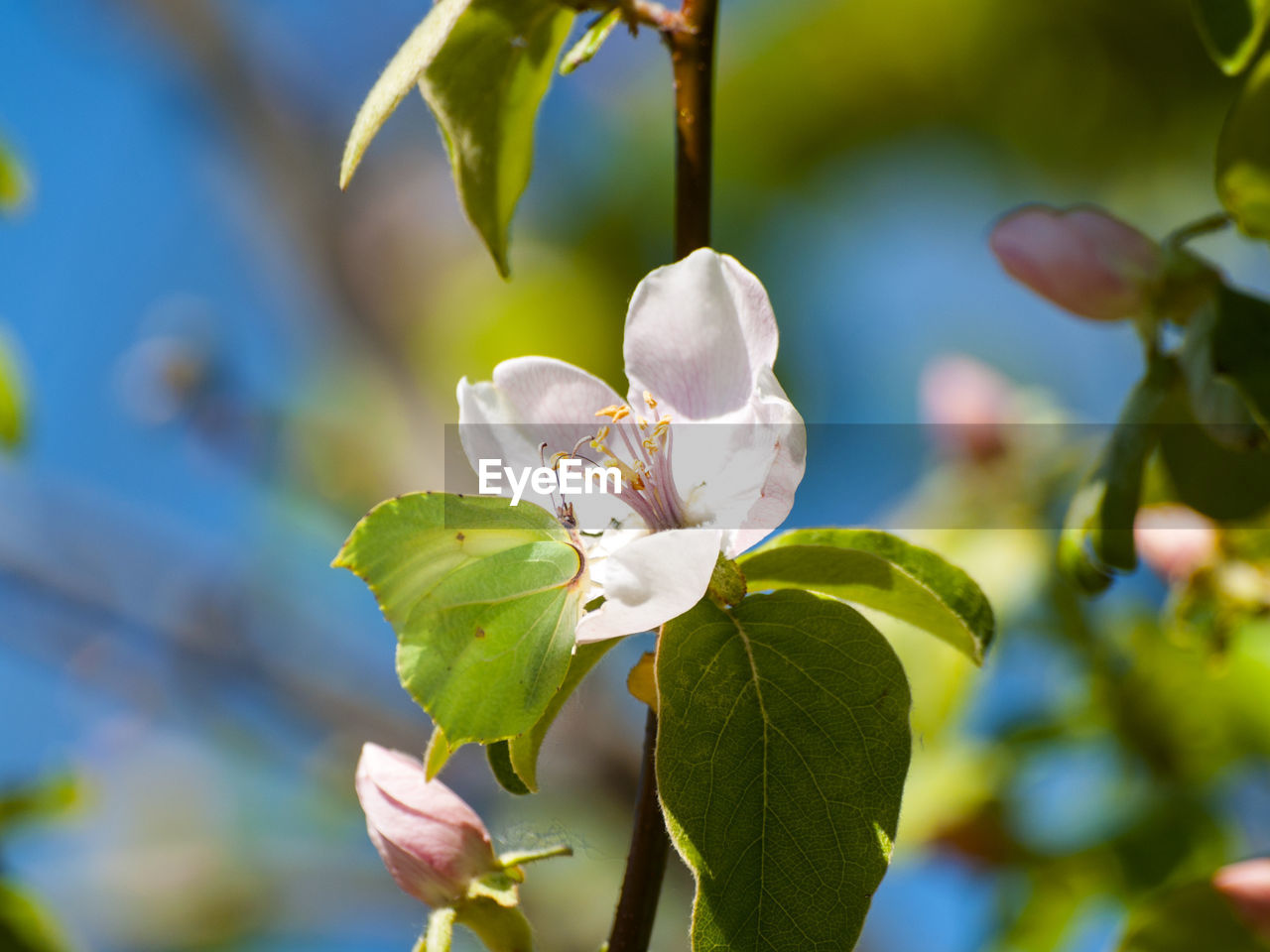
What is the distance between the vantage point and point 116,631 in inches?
83.4

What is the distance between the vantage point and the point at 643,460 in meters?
0.51

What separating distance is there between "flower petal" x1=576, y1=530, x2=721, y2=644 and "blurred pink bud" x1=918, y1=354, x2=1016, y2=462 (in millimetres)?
994

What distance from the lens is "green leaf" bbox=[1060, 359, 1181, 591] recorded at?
1.90 ft

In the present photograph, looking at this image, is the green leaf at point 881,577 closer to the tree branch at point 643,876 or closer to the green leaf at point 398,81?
the tree branch at point 643,876

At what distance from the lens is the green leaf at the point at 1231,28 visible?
52cm

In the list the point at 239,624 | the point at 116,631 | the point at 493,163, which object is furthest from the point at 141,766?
the point at 493,163

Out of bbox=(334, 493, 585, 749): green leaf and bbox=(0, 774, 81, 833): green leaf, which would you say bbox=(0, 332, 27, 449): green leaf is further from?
bbox=(334, 493, 585, 749): green leaf

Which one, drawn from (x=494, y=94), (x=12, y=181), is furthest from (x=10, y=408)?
(x=494, y=94)

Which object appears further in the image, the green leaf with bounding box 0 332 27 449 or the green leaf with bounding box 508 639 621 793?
the green leaf with bounding box 0 332 27 449

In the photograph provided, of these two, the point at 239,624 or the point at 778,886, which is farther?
the point at 239,624

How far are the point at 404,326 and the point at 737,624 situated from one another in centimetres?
417

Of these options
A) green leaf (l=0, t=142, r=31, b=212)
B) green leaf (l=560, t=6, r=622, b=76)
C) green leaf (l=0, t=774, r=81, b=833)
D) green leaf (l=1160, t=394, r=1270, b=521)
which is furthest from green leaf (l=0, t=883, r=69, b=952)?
green leaf (l=1160, t=394, r=1270, b=521)

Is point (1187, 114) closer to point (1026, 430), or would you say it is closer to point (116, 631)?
point (1026, 430)

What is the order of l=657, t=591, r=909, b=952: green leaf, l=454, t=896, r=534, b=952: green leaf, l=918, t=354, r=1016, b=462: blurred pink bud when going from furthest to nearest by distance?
l=918, t=354, r=1016, b=462: blurred pink bud < l=454, t=896, r=534, b=952: green leaf < l=657, t=591, r=909, b=952: green leaf
